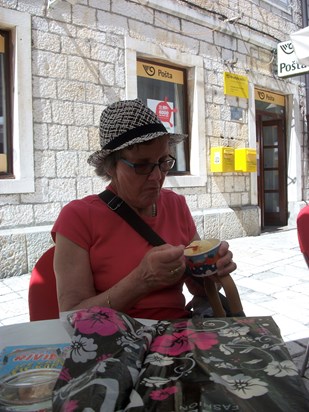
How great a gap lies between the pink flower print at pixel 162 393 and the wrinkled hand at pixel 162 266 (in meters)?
0.48

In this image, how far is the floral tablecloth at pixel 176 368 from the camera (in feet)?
2.43

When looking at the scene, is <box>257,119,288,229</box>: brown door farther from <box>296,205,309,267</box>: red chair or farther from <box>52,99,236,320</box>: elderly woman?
<box>52,99,236,320</box>: elderly woman

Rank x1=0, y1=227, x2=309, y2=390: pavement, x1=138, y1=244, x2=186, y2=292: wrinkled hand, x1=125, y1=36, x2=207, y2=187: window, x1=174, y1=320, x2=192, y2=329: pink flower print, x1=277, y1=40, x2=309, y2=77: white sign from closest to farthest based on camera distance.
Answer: x1=174, y1=320, x2=192, y2=329: pink flower print → x1=138, y1=244, x2=186, y2=292: wrinkled hand → x1=0, y1=227, x2=309, y2=390: pavement → x1=125, y1=36, x2=207, y2=187: window → x1=277, y1=40, x2=309, y2=77: white sign

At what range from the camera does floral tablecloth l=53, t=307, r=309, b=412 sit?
74 cm

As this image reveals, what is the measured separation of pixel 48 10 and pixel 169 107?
2432 mm

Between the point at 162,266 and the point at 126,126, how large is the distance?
548mm

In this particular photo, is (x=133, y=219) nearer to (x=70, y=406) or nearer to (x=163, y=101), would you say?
(x=70, y=406)

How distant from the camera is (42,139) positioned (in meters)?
5.01

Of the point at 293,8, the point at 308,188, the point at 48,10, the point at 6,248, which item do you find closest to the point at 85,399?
the point at 6,248

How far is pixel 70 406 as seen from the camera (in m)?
0.71

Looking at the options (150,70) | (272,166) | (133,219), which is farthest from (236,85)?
(133,219)

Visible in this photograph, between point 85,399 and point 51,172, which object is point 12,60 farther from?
point 85,399

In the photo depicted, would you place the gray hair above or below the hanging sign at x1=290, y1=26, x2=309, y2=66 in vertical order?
below

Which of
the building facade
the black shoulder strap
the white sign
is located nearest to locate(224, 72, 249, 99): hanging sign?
the building facade
